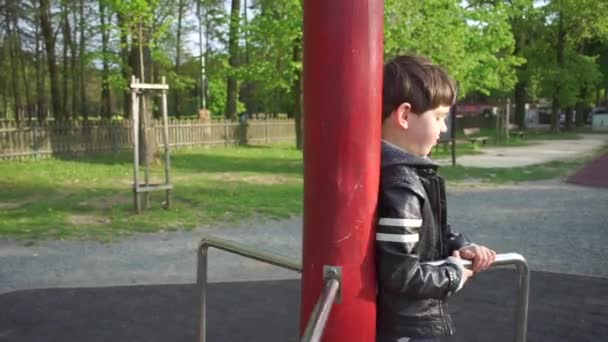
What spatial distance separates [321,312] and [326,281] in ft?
Result: 0.36

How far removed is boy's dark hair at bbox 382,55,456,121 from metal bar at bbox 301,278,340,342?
0.50 meters

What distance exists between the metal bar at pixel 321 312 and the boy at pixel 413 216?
0.15 m

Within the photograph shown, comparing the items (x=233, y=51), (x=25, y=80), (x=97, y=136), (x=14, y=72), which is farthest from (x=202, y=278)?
(x=25, y=80)

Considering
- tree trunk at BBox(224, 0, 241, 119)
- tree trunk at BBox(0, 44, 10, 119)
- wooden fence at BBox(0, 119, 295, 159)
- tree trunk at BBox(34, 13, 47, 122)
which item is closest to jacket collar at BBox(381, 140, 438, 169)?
wooden fence at BBox(0, 119, 295, 159)

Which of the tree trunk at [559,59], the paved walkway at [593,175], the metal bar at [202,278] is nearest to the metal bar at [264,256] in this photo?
the metal bar at [202,278]

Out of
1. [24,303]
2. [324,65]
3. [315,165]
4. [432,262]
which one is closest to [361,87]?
[324,65]

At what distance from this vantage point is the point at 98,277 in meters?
5.25

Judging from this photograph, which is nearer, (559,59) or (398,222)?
(398,222)

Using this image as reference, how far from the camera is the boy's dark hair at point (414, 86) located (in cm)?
158

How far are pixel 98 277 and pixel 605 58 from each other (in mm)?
41810

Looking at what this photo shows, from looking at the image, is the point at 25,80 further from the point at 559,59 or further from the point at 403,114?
the point at 403,114

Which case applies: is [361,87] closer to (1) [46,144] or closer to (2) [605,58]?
(1) [46,144]

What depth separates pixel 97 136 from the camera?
60.8 feet

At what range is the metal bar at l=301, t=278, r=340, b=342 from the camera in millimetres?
1278
